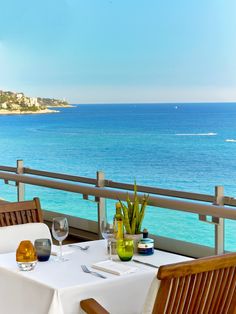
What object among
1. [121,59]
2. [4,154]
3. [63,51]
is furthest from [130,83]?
[4,154]

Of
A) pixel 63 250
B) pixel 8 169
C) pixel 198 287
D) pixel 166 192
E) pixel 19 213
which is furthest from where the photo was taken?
pixel 8 169

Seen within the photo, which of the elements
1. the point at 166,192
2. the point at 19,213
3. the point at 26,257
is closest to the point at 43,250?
the point at 26,257

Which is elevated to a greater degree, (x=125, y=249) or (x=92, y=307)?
(x=125, y=249)

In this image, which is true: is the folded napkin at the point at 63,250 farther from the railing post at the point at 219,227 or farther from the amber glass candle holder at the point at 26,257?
the railing post at the point at 219,227

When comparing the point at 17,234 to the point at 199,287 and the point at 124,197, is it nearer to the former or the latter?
the point at 199,287

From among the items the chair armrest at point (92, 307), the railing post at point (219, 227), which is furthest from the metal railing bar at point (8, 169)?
the chair armrest at point (92, 307)

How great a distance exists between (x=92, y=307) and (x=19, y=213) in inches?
58.7

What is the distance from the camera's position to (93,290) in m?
2.92

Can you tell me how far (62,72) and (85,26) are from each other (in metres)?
4.86

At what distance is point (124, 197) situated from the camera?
5426mm

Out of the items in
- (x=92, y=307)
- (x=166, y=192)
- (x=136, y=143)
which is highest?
(x=166, y=192)

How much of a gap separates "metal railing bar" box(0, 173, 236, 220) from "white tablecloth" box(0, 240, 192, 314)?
1.29 meters

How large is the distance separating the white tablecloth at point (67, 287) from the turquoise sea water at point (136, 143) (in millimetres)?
35008

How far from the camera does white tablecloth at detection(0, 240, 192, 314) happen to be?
2867 mm
